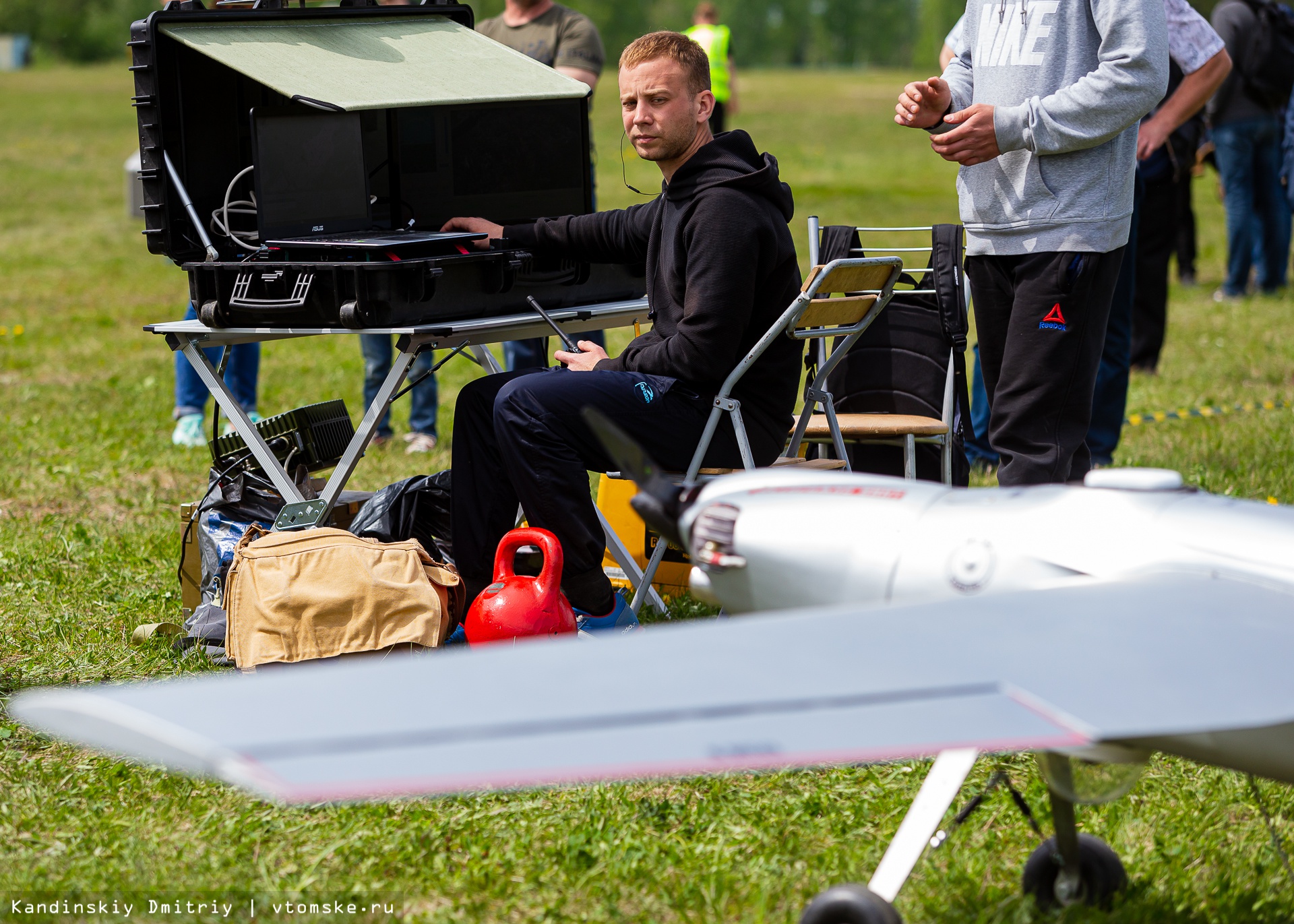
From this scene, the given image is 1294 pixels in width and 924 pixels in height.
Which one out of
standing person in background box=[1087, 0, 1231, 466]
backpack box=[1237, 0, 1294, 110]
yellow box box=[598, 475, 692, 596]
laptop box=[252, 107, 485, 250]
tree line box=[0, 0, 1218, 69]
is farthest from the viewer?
tree line box=[0, 0, 1218, 69]

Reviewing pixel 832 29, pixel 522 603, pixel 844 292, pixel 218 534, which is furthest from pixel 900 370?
pixel 832 29

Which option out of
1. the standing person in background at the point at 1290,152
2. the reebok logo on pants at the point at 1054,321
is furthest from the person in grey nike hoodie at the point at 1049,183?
the standing person in background at the point at 1290,152

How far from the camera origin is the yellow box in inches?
159

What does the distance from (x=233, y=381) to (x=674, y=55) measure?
3307 mm

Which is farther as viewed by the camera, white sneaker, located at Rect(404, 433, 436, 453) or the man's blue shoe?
white sneaker, located at Rect(404, 433, 436, 453)

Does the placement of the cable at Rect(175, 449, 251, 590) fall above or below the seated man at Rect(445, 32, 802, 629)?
below

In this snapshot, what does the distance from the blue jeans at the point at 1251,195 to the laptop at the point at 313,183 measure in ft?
26.4

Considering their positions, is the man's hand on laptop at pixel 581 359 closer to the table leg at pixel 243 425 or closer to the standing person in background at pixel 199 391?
the table leg at pixel 243 425

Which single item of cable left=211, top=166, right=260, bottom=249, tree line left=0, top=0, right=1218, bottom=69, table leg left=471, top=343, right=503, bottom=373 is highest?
cable left=211, top=166, right=260, bottom=249

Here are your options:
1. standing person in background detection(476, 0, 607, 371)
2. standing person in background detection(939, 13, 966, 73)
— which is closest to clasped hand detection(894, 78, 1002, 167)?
standing person in background detection(939, 13, 966, 73)

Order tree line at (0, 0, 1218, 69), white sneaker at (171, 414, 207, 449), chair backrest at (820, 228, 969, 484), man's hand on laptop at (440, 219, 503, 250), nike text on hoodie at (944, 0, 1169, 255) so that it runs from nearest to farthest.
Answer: nike text on hoodie at (944, 0, 1169, 255) → man's hand on laptop at (440, 219, 503, 250) → chair backrest at (820, 228, 969, 484) → white sneaker at (171, 414, 207, 449) → tree line at (0, 0, 1218, 69)

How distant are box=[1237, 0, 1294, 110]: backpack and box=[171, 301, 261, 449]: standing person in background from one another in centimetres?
751

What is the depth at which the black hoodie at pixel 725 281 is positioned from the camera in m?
3.27

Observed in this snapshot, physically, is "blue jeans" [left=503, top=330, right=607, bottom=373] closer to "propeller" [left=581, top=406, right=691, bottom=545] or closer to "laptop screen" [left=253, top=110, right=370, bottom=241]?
"laptop screen" [left=253, top=110, right=370, bottom=241]
